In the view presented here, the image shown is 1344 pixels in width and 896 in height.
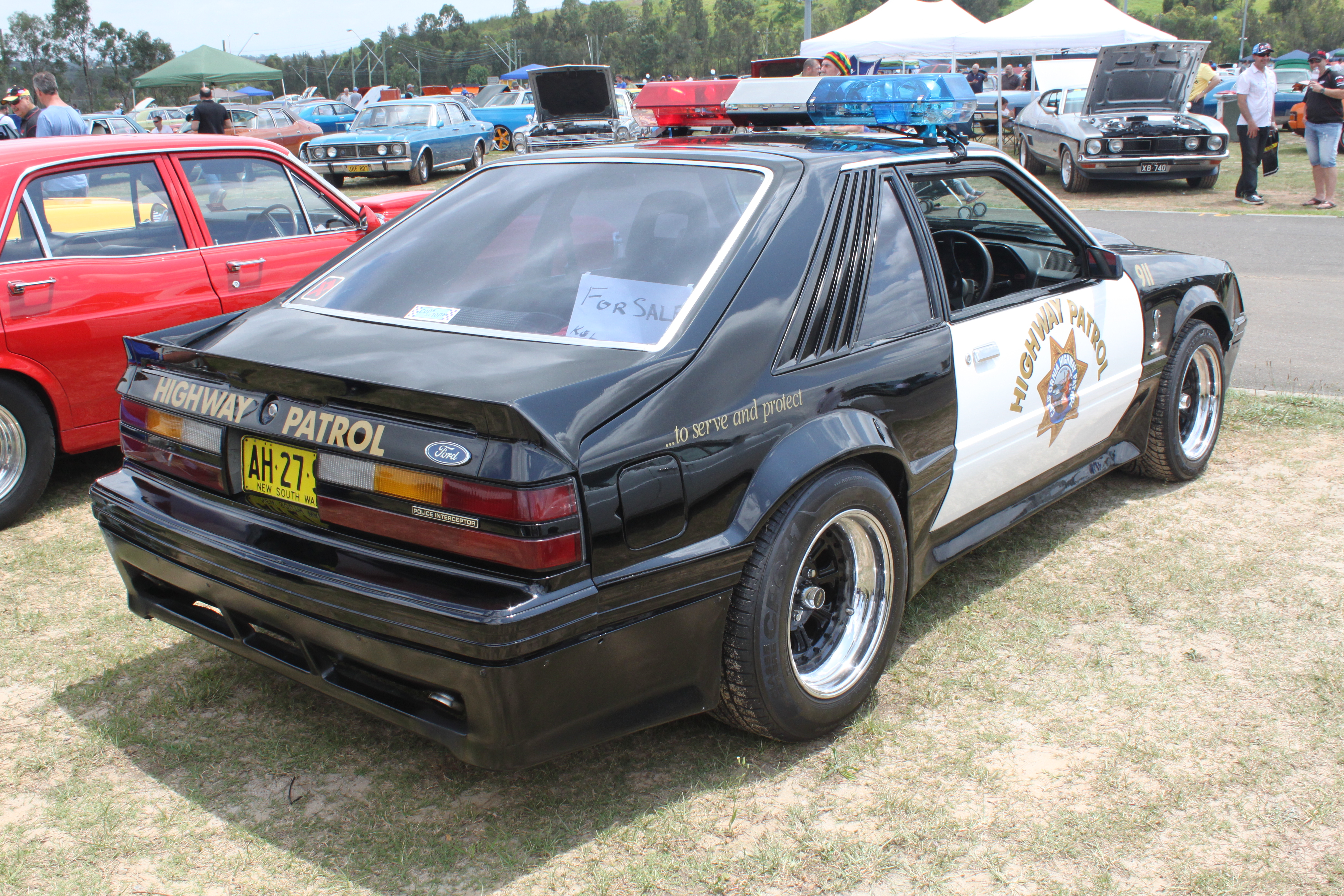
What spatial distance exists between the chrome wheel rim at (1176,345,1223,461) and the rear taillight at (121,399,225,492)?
384cm

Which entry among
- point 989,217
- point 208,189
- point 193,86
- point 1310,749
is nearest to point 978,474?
point 1310,749

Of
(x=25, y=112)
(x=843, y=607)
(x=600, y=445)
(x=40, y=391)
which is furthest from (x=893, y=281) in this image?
(x=25, y=112)

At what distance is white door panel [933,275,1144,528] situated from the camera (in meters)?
3.05

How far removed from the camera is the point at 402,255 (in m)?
2.92

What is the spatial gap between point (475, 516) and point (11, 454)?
315cm

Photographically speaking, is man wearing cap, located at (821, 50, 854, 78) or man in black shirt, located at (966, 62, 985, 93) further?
man in black shirt, located at (966, 62, 985, 93)

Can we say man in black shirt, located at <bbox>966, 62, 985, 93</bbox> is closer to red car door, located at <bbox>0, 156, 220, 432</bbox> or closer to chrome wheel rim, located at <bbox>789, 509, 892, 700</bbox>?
red car door, located at <bbox>0, 156, 220, 432</bbox>

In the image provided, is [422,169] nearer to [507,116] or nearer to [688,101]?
[507,116]

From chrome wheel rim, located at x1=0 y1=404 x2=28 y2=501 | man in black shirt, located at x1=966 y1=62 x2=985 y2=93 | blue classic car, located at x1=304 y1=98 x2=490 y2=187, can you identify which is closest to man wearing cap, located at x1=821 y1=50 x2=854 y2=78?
chrome wheel rim, located at x1=0 y1=404 x2=28 y2=501

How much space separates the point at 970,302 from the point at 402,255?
1.90 m

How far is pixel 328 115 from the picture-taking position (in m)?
30.5

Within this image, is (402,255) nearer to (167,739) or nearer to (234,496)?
(234,496)

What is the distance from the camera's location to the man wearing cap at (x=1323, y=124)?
460 inches

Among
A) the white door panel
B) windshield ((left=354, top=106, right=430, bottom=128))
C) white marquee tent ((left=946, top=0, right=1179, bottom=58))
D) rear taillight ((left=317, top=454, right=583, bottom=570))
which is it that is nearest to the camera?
rear taillight ((left=317, top=454, right=583, bottom=570))
